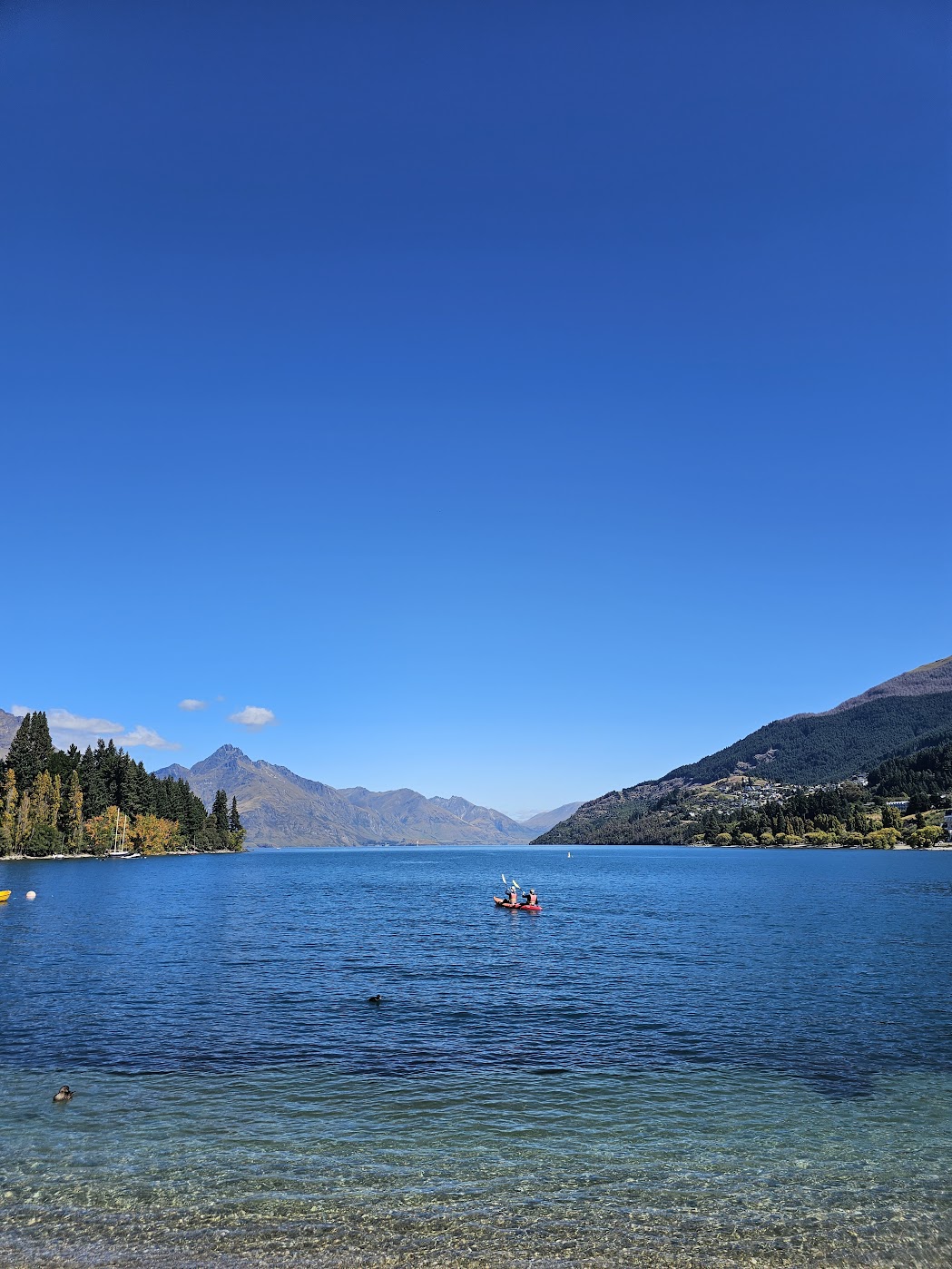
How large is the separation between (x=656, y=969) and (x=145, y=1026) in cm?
3319

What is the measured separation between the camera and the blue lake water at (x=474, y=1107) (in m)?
18.5

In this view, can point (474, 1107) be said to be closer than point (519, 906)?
Yes

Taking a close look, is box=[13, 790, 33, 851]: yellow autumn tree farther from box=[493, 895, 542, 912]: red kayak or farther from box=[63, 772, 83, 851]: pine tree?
box=[493, 895, 542, 912]: red kayak

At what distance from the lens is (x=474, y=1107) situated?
26.6 m

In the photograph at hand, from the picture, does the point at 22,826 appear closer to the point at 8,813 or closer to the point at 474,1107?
the point at 8,813

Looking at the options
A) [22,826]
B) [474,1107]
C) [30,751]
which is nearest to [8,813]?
[22,826]

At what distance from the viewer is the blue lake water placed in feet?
60.5

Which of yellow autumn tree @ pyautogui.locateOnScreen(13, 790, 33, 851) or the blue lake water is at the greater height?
yellow autumn tree @ pyautogui.locateOnScreen(13, 790, 33, 851)

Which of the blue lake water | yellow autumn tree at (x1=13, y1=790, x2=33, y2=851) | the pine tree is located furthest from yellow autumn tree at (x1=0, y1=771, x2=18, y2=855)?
the blue lake water

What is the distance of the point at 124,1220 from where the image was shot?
62.0ft

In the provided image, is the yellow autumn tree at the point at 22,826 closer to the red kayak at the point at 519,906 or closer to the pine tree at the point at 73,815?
the pine tree at the point at 73,815

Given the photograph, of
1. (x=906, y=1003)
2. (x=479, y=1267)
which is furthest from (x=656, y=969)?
(x=479, y=1267)

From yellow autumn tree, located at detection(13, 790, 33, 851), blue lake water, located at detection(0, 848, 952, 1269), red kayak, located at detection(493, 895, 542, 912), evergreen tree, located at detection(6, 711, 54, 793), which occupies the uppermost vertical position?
evergreen tree, located at detection(6, 711, 54, 793)

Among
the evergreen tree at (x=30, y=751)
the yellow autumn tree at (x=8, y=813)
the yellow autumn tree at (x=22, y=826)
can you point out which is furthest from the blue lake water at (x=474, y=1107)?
the evergreen tree at (x=30, y=751)
